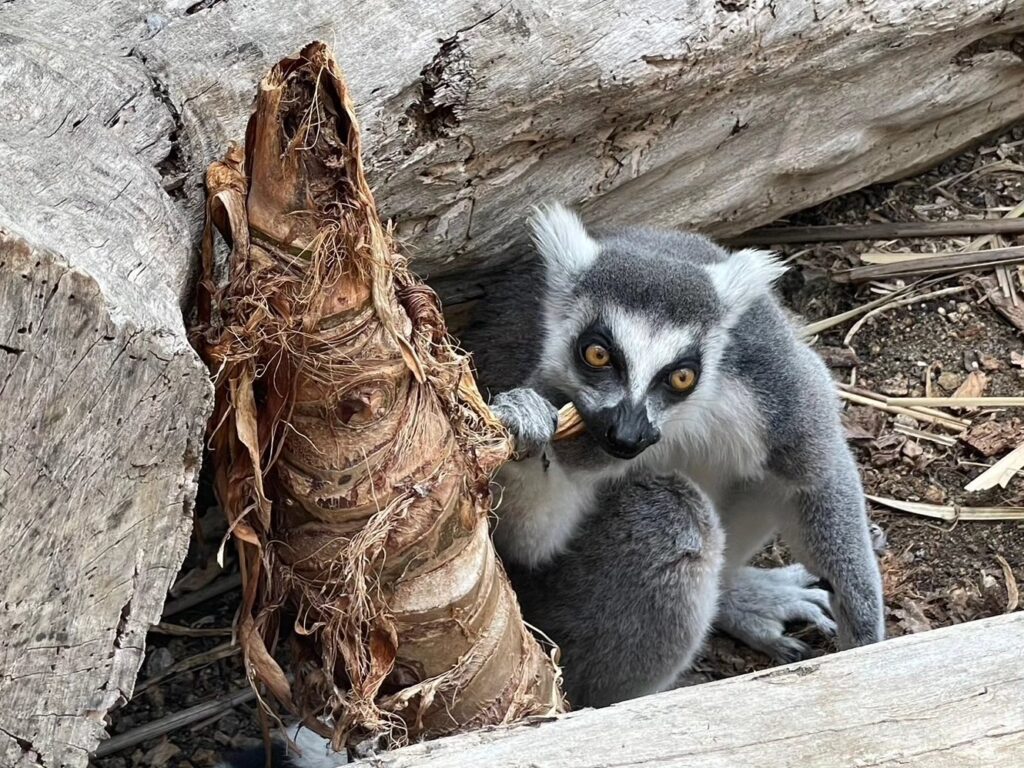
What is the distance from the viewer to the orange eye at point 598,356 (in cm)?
334

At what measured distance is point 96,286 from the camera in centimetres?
182

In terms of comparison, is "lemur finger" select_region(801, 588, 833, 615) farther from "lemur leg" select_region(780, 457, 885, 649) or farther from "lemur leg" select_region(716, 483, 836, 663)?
"lemur leg" select_region(780, 457, 885, 649)

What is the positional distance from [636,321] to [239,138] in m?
1.28

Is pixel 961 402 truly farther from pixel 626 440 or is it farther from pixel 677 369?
pixel 626 440

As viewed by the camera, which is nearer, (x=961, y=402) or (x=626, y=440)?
(x=626, y=440)

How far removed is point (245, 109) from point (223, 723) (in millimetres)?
1962

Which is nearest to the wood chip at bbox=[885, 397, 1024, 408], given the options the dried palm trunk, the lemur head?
the lemur head

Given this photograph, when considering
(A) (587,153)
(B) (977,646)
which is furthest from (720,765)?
(A) (587,153)

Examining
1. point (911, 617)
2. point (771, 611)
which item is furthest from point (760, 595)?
point (911, 617)

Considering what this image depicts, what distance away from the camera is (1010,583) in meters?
3.94

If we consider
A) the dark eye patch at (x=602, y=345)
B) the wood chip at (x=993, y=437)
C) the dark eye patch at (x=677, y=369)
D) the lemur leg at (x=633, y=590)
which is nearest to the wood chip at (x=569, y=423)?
the dark eye patch at (x=602, y=345)

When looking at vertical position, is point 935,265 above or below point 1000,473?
above

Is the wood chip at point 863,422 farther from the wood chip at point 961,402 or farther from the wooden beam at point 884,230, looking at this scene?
the wooden beam at point 884,230

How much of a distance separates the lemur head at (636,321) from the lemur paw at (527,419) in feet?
0.62
